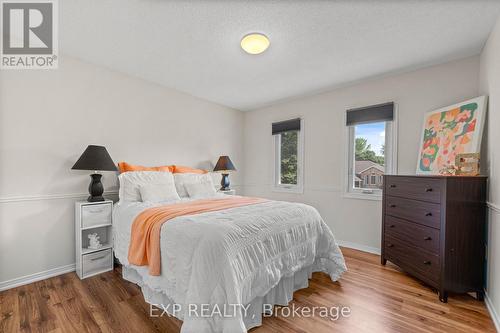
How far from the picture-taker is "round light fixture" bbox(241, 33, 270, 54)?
2.10 meters

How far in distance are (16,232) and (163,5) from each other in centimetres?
254

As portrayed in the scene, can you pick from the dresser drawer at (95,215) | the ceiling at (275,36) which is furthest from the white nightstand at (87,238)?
the ceiling at (275,36)

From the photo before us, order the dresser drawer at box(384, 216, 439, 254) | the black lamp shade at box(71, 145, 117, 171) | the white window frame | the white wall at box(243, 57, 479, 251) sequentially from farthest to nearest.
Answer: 1. the white window frame
2. the white wall at box(243, 57, 479, 251)
3. the black lamp shade at box(71, 145, 117, 171)
4. the dresser drawer at box(384, 216, 439, 254)

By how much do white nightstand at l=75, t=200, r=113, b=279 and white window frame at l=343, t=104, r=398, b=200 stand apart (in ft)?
10.4

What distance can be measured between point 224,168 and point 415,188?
8.65 ft

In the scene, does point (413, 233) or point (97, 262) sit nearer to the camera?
point (413, 233)

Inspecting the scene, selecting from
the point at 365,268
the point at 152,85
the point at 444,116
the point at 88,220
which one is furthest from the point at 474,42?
the point at 88,220

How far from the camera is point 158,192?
8.51 ft

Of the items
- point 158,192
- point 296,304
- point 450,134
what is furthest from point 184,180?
point 450,134

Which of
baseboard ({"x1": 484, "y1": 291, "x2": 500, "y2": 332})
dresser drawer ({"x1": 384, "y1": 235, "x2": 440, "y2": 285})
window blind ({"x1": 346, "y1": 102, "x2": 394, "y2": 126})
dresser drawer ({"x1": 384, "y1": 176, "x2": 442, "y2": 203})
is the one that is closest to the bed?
dresser drawer ({"x1": 384, "y1": 235, "x2": 440, "y2": 285})

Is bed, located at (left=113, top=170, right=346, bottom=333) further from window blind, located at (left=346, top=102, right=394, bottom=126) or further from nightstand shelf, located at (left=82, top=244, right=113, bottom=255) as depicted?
window blind, located at (left=346, top=102, right=394, bottom=126)

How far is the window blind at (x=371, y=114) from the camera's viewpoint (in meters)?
2.96

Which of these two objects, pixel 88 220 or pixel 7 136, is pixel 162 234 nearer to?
pixel 88 220

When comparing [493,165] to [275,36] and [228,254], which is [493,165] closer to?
[275,36]
